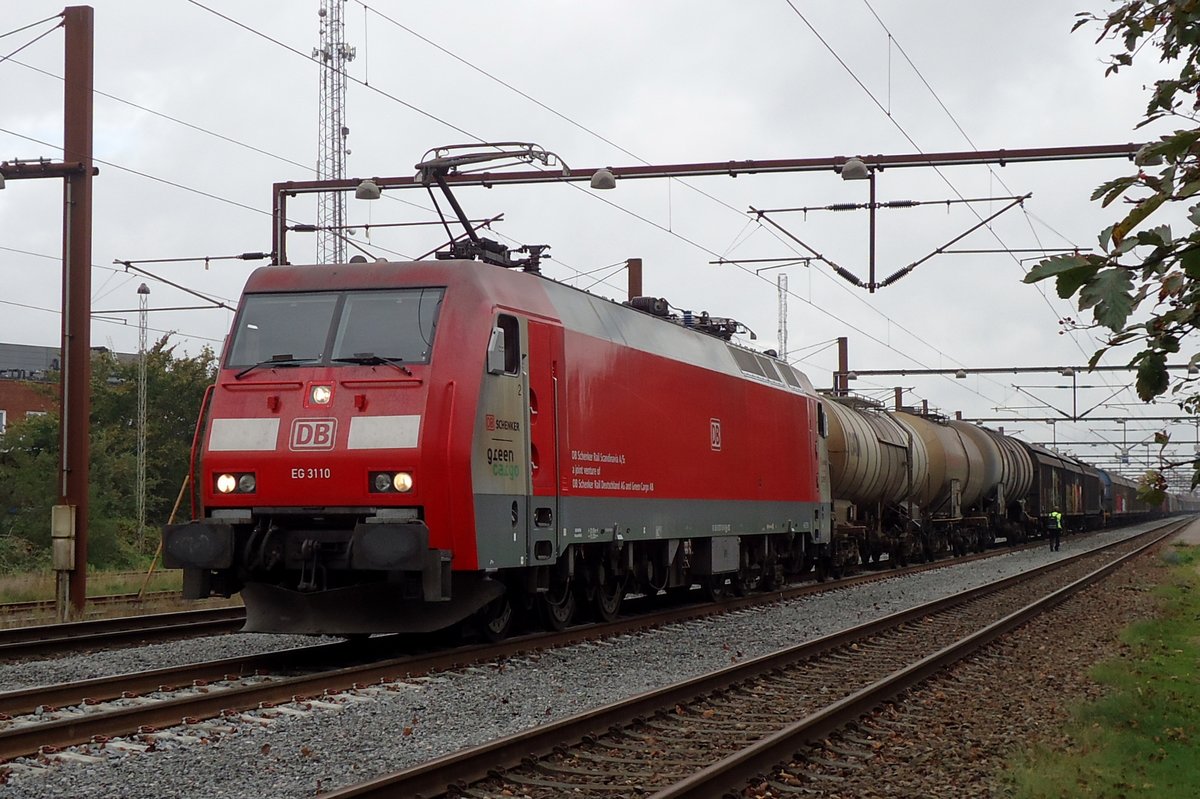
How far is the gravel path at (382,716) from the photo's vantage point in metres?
6.87

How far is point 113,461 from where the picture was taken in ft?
119

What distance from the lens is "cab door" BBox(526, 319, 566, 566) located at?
12461 mm

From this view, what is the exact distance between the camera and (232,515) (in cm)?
1143

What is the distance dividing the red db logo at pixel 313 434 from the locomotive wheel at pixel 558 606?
Answer: 3471 mm

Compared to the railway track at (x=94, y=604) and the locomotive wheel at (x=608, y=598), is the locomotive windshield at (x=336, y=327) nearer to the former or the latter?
the locomotive wheel at (x=608, y=598)

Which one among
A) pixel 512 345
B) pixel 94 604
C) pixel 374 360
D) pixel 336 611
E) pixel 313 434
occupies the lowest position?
pixel 94 604

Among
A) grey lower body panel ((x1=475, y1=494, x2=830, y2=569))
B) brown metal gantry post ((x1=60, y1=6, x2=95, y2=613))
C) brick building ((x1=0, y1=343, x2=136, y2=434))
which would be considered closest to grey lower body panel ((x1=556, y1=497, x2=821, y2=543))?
grey lower body panel ((x1=475, y1=494, x2=830, y2=569))

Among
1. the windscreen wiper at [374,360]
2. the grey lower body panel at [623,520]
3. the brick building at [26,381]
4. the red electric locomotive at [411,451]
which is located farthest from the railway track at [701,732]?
the brick building at [26,381]

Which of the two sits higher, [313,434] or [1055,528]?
[313,434]

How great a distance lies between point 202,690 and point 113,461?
28.8 meters

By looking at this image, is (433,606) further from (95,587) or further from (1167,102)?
(95,587)

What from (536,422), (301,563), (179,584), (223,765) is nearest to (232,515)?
(301,563)

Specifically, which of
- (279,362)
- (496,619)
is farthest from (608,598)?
(279,362)

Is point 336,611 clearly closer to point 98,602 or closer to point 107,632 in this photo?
point 107,632
